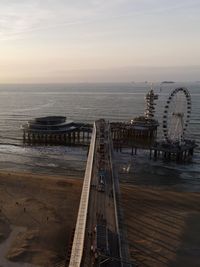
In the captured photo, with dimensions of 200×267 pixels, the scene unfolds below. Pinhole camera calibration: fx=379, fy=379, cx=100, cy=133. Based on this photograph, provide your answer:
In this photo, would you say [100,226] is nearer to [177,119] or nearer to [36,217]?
[36,217]

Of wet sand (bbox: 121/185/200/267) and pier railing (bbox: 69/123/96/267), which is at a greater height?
pier railing (bbox: 69/123/96/267)

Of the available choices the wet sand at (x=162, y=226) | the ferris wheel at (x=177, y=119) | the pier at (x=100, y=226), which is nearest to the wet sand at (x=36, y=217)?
the pier at (x=100, y=226)

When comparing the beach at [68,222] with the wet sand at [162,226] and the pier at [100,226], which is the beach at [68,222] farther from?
the pier at [100,226]

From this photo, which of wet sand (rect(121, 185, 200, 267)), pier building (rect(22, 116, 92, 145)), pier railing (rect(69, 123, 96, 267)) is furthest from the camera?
pier building (rect(22, 116, 92, 145))

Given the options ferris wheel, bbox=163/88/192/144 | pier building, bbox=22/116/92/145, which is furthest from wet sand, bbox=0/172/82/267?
pier building, bbox=22/116/92/145

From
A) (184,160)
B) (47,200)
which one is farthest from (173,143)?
(47,200)

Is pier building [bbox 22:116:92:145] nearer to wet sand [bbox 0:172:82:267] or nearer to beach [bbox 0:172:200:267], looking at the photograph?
wet sand [bbox 0:172:82:267]
